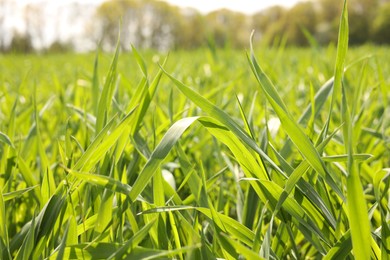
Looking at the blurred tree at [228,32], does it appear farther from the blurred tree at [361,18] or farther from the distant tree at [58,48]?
the blurred tree at [361,18]

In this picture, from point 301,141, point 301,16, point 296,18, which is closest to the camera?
point 301,141

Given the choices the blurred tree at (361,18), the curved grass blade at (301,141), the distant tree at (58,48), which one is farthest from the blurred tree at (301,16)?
the curved grass blade at (301,141)

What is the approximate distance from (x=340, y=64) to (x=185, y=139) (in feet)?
1.14

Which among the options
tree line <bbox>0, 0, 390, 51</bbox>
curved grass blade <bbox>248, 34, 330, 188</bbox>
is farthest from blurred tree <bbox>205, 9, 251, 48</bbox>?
tree line <bbox>0, 0, 390, 51</bbox>

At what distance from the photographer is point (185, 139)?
74 centimetres

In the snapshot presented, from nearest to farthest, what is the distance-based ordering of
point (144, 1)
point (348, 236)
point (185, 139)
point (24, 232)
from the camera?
1. point (348, 236)
2. point (24, 232)
3. point (185, 139)
4. point (144, 1)

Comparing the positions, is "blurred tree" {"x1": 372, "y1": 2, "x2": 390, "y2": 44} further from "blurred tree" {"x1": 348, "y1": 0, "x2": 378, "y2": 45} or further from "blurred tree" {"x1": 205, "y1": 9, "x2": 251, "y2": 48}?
"blurred tree" {"x1": 205, "y1": 9, "x2": 251, "y2": 48}

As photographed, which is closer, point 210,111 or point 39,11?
point 210,111

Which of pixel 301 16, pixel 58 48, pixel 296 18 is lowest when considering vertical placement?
pixel 58 48

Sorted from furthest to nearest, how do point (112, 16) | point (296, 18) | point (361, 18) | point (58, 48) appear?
1. point (112, 16)
2. point (296, 18)
3. point (361, 18)
4. point (58, 48)

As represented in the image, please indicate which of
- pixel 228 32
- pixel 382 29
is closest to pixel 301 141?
pixel 228 32

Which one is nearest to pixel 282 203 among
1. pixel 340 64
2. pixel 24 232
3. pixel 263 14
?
pixel 340 64

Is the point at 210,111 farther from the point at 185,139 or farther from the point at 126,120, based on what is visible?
the point at 185,139

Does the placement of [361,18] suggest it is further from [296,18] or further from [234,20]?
[234,20]
